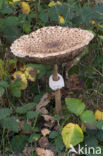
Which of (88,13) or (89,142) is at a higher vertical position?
(88,13)

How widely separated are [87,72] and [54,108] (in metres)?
0.64

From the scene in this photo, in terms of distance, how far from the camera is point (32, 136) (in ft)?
7.53

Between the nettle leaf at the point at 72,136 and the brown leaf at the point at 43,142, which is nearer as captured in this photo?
the nettle leaf at the point at 72,136

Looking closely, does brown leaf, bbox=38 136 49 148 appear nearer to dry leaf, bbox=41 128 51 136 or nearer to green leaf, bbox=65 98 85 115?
dry leaf, bbox=41 128 51 136

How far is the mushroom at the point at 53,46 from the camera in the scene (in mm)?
1869

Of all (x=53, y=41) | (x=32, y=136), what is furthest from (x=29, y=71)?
(x=32, y=136)

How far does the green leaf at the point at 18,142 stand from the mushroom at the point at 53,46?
54 centimetres

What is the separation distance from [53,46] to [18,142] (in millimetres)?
1004

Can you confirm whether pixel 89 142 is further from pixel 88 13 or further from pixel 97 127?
pixel 88 13

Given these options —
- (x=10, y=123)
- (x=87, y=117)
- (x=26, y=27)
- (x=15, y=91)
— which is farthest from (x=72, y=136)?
(x=26, y=27)

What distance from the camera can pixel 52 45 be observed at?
2.20 meters

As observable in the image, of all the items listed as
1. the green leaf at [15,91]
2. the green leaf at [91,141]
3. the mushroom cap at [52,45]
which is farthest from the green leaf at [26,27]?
the green leaf at [91,141]

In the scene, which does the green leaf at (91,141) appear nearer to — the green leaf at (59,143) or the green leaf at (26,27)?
the green leaf at (59,143)

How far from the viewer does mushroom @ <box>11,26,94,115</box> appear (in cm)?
187
